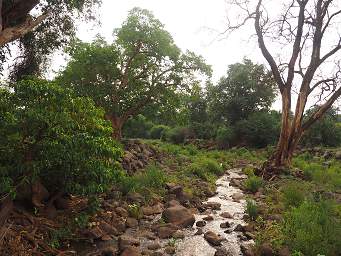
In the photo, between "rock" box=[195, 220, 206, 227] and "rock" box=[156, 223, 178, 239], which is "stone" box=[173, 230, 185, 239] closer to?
"rock" box=[156, 223, 178, 239]

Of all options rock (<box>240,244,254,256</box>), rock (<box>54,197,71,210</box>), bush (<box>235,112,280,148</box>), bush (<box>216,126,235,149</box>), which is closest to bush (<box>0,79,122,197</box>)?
rock (<box>54,197,71,210</box>)

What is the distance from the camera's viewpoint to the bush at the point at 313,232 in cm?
561

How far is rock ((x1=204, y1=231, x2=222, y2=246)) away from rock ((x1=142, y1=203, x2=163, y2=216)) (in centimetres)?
193

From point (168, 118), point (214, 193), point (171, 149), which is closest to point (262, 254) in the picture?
point (214, 193)

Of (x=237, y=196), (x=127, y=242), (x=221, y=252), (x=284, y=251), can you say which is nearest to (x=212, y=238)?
(x=221, y=252)

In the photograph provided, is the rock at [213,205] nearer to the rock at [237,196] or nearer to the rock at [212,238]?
the rock at [237,196]

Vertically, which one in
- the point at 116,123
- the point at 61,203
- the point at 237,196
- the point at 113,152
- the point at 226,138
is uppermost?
the point at 116,123

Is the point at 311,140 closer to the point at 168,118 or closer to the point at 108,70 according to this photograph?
the point at 168,118

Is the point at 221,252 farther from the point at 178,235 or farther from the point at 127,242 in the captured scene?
the point at 127,242

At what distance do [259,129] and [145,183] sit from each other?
67.8 ft

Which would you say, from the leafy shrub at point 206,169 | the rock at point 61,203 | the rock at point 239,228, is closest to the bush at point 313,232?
A: the rock at point 239,228

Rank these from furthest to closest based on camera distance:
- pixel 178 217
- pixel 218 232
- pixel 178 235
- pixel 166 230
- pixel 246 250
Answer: pixel 178 217 < pixel 218 232 < pixel 166 230 < pixel 178 235 < pixel 246 250

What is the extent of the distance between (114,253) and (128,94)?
12086 mm

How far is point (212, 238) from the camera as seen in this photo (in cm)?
698
